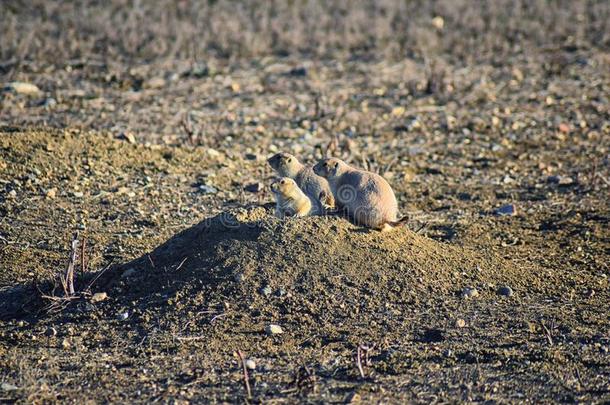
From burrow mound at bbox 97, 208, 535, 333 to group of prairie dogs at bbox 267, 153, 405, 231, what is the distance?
0.14 meters

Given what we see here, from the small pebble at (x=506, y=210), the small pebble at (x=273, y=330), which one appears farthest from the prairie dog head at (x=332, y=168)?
the small pebble at (x=506, y=210)

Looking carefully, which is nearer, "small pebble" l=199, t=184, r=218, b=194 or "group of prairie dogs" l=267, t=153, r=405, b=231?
"group of prairie dogs" l=267, t=153, r=405, b=231

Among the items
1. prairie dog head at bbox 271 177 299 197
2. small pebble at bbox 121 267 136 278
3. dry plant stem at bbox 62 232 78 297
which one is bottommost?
small pebble at bbox 121 267 136 278

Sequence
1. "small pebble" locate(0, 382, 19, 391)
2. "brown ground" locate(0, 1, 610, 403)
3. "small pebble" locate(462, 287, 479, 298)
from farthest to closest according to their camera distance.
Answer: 1. "small pebble" locate(462, 287, 479, 298)
2. "brown ground" locate(0, 1, 610, 403)
3. "small pebble" locate(0, 382, 19, 391)

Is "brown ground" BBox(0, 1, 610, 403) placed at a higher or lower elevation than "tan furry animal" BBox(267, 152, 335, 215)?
lower

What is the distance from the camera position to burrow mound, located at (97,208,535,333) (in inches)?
266

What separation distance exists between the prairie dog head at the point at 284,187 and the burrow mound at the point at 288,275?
257 mm

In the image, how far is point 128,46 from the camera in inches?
617

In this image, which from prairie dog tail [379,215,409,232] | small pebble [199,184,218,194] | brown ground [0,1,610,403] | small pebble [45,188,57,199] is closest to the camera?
brown ground [0,1,610,403]

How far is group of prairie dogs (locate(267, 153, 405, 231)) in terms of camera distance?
287 inches

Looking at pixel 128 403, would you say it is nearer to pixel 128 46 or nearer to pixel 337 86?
pixel 337 86

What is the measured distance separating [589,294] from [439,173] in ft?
12.9

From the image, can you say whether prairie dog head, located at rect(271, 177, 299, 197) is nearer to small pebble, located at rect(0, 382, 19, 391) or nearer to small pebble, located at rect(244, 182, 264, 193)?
small pebble, located at rect(244, 182, 264, 193)

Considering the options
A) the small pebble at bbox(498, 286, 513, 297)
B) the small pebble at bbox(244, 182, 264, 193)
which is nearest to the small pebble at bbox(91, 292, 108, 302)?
the small pebble at bbox(498, 286, 513, 297)
